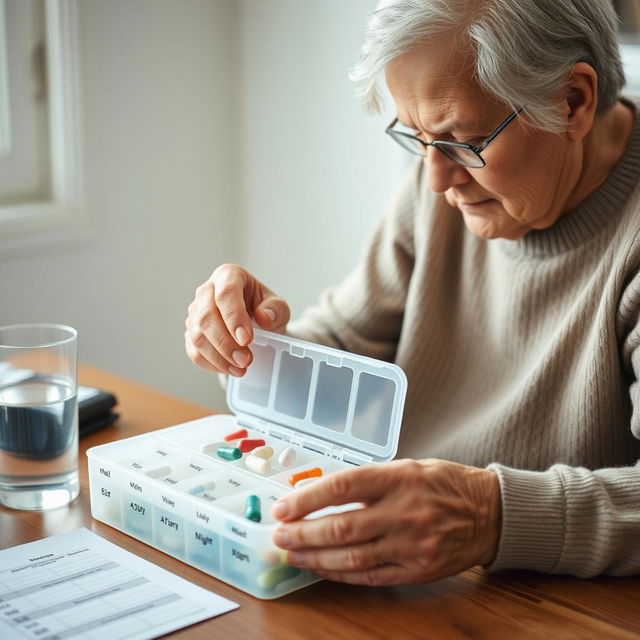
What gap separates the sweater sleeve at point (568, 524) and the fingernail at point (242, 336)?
14.1 inches

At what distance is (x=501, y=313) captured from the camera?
1.40 meters

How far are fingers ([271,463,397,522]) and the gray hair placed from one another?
55 cm

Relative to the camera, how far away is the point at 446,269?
4.93 feet

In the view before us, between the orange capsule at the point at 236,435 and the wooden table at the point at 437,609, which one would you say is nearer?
the wooden table at the point at 437,609

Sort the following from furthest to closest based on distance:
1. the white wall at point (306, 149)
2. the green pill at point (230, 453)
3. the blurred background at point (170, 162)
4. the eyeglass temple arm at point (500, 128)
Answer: the white wall at point (306, 149)
the blurred background at point (170, 162)
the eyeglass temple arm at point (500, 128)
the green pill at point (230, 453)

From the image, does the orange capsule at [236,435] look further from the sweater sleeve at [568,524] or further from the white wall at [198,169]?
the white wall at [198,169]

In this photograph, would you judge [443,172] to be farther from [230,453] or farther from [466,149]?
[230,453]

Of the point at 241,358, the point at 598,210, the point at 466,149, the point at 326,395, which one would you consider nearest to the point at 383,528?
the point at 326,395

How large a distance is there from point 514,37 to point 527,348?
0.47 meters

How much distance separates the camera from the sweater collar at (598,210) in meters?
1.27

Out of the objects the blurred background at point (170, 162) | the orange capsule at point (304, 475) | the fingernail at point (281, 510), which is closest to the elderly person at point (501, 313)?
the fingernail at point (281, 510)

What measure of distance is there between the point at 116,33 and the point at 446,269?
4.30ft

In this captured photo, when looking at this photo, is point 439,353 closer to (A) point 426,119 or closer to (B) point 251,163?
(A) point 426,119

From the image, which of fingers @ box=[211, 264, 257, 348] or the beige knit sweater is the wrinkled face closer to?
the beige knit sweater
